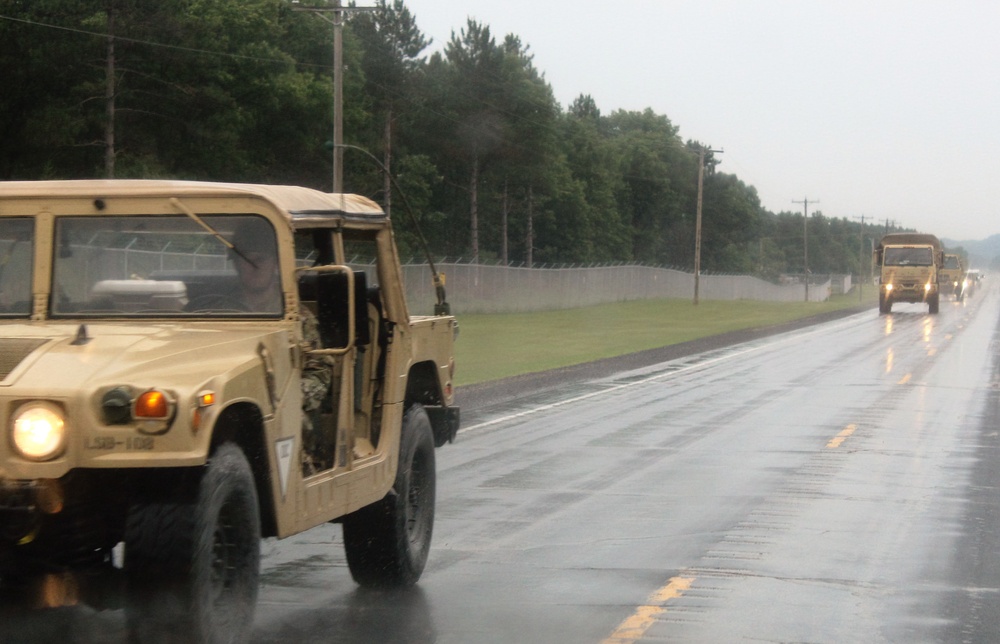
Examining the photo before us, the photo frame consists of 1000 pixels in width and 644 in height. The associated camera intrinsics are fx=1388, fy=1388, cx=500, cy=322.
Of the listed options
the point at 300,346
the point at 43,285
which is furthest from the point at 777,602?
the point at 43,285

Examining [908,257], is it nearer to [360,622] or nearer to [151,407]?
[360,622]

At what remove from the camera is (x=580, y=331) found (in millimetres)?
45219

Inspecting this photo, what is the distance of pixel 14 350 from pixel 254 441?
1.03m

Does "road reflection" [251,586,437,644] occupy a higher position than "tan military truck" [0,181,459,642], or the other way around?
"tan military truck" [0,181,459,642]

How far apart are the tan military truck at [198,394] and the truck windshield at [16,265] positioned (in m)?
0.01

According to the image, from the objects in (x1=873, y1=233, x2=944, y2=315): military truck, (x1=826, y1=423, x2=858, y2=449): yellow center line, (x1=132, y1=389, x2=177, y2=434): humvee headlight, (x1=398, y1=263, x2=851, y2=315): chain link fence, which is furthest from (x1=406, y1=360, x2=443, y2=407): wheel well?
(x1=873, y1=233, x2=944, y2=315): military truck

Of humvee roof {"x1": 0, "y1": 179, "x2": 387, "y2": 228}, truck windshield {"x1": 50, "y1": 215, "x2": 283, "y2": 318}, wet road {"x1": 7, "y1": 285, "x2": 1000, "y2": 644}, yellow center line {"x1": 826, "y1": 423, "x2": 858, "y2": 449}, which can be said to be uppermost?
humvee roof {"x1": 0, "y1": 179, "x2": 387, "y2": 228}

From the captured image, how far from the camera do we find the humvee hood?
5.17 metres

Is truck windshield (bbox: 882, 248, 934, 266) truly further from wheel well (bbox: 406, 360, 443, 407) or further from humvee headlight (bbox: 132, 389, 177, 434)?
humvee headlight (bbox: 132, 389, 177, 434)

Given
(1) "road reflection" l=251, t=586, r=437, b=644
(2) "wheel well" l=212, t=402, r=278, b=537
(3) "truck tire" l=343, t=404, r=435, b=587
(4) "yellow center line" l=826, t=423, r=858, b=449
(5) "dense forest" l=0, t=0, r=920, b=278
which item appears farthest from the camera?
(5) "dense forest" l=0, t=0, r=920, b=278

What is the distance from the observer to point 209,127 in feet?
194

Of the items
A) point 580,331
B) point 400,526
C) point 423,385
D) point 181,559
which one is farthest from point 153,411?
point 580,331

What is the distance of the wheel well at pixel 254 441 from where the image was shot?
5.56 m

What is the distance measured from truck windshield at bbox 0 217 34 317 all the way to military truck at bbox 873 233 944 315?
191 ft
